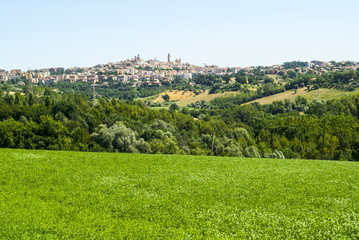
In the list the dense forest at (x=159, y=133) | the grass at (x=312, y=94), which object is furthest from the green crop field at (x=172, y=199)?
the grass at (x=312, y=94)

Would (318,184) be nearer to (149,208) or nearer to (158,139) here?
(149,208)

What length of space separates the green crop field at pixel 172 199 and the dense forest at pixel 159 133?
24.7 m

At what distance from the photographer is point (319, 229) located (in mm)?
12898

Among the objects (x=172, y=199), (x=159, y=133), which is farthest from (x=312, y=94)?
(x=172, y=199)

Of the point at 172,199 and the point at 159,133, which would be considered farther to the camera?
the point at 159,133

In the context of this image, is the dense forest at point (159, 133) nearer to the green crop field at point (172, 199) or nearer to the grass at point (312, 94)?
the green crop field at point (172, 199)

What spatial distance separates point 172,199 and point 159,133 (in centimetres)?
4921

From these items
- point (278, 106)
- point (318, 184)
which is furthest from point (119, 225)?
point (278, 106)

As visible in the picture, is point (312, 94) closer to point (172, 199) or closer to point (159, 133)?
point (159, 133)

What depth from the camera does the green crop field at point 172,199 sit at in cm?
1256

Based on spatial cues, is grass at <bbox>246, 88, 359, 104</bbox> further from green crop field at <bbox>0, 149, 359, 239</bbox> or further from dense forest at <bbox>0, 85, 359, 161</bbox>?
green crop field at <bbox>0, 149, 359, 239</bbox>

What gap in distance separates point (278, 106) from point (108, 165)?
391 ft

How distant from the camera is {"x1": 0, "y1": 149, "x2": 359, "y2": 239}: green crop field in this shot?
41.2 feet

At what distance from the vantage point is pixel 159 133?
6531cm
